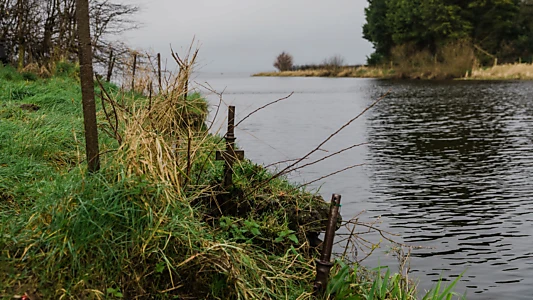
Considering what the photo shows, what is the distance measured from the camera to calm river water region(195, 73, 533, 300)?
5.38m

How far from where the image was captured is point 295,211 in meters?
4.63

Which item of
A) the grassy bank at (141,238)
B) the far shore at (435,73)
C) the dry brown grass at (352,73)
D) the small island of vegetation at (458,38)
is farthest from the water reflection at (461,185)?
the dry brown grass at (352,73)

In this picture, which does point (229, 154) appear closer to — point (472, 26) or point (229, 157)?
point (229, 157)

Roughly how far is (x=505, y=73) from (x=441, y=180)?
33066 millimetres

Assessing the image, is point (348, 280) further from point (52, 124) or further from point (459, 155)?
point (459, 155)

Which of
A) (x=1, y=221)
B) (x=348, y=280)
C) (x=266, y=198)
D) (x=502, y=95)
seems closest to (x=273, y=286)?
(x=348, y=280)

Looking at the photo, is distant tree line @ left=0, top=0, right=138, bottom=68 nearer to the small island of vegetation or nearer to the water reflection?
the water reflection

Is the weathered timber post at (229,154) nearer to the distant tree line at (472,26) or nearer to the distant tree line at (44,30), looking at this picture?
the distant tree line at (44,30)

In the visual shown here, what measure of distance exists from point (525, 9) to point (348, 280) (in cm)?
5262

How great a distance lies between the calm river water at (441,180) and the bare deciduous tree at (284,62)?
78.3m

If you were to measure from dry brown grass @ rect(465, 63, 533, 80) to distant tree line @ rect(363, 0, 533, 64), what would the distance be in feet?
18.5

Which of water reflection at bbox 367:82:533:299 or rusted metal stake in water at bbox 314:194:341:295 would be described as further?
water reflection at bbox 367:82:533:299

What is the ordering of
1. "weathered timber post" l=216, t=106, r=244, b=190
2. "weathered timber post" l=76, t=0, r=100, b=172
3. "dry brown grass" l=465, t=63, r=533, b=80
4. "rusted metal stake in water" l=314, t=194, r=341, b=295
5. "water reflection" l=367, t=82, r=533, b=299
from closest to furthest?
"weathered timber post" l=76, t=0, r=100, b=172
"rusted metal stake in water" l=314, t=194, r=341, b=295
"weathered timber post" l=216, t=106, r=244, b=190
"water reflection" l=367, t=82, r=533, b=299
"dry brown grass" l=465, t=63, r=533, b=80

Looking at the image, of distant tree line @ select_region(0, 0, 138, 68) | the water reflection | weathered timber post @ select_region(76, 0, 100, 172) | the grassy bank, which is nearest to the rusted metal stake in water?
the grassy bank
